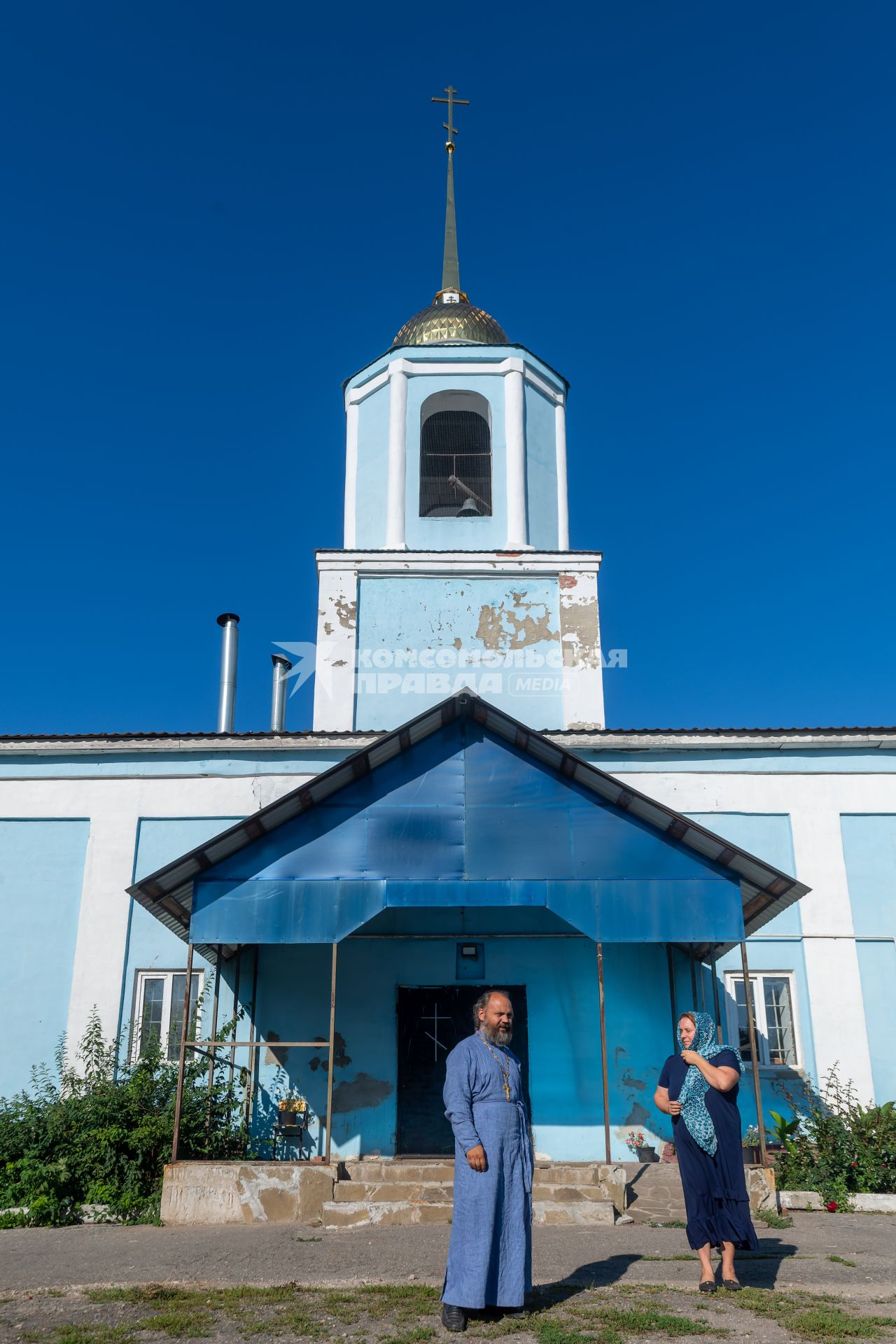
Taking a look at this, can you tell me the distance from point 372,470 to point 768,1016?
9.76m

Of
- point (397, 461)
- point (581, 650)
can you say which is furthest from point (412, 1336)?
point (397, 461)

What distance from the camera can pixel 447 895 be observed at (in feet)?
35.0

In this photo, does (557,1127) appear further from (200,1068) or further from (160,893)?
(160,893)

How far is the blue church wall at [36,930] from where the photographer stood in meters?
12.9

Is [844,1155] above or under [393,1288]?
above

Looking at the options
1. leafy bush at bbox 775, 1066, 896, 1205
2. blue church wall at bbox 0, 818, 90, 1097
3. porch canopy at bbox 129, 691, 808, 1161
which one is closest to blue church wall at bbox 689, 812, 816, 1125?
leafy bush at bbox 775, 1066, 896, 1205

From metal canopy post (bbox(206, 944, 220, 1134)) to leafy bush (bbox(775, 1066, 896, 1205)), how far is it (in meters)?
5.75

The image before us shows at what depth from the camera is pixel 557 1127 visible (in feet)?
40.0

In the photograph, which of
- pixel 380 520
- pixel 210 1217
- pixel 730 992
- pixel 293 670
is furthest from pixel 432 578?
pixel 210 1217

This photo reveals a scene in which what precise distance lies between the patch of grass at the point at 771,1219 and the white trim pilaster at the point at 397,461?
1000 cm

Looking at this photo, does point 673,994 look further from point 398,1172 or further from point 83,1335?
point 83,1335

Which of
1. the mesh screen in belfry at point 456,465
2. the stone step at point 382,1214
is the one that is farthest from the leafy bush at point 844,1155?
the mesh screen in belfry at point 456,465

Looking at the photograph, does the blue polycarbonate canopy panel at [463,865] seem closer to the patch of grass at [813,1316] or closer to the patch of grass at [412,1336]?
the patch of grass at [813,1316]

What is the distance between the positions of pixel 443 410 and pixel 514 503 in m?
2.30
